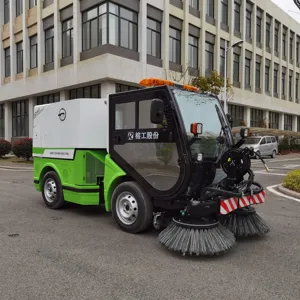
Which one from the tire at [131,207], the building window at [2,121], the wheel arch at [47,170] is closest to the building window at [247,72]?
the building window at [2,121]

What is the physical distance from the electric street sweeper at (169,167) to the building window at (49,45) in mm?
23167

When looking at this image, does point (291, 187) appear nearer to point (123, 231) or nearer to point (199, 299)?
point (123, 231)

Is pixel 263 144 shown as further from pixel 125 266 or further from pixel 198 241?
pixel 125 266

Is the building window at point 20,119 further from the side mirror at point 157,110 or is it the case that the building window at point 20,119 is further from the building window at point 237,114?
the side mirror at point 157,110

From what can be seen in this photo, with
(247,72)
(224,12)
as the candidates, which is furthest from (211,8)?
(247,72)

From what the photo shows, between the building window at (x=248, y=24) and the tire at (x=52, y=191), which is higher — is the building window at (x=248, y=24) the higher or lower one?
the higher one

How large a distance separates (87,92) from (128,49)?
4.58 meters

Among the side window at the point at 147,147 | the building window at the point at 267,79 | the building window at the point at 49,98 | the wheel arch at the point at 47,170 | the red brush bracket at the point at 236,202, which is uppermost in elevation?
the building window at the point at 267,79

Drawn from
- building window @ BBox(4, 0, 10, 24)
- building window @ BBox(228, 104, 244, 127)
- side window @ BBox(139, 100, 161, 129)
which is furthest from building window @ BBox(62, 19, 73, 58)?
side window @ BBox(139, 100, 161, 129)

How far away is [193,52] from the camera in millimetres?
29391

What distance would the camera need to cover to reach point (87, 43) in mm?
23891

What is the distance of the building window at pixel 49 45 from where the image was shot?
2750 centimetres

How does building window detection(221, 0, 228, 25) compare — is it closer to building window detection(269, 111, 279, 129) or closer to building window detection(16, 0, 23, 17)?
building window detection(269, 111, 279, 129)

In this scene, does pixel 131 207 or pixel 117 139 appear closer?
pixel 131 207
